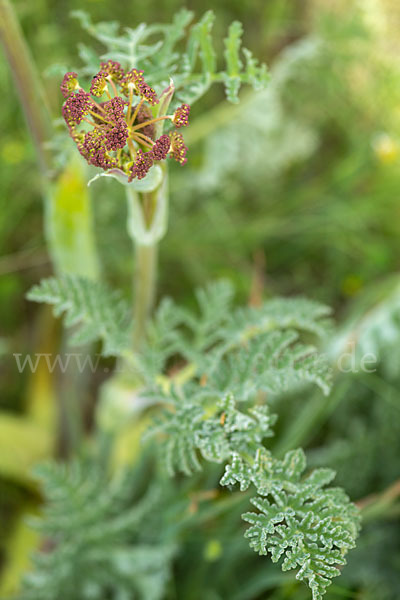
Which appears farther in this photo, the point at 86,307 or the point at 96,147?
the point at 86,307

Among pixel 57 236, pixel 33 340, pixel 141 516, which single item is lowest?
pixel 141 516

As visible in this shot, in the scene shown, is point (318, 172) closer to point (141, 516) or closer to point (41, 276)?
point (41, 276)

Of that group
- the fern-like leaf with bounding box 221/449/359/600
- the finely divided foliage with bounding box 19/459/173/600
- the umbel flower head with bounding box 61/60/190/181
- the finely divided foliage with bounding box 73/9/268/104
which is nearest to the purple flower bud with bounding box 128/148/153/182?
the umbel flower head with bounding box 61/60/190/181

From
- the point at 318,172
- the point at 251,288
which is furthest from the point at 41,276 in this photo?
the point at 318,172

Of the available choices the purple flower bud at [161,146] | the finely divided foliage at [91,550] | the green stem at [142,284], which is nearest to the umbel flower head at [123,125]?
the purple flower bud at [161,146]

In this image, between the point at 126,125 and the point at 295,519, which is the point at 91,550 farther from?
the point at 126,125

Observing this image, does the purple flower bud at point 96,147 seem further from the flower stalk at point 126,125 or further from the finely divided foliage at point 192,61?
the finely divided foliage at point 192,61

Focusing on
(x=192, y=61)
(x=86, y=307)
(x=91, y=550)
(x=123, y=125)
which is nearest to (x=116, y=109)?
(x=123, y=125)
